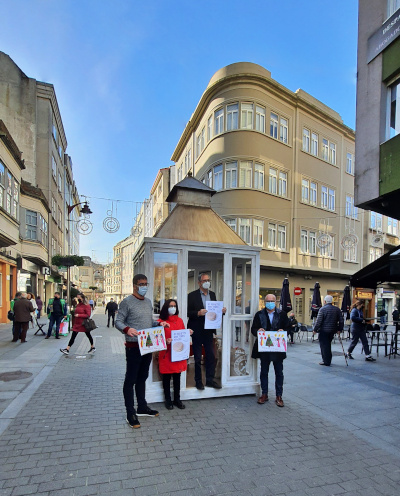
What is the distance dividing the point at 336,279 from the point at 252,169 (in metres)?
11.4

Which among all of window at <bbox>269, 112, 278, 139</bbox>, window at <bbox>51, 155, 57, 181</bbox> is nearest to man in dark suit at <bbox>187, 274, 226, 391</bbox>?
window at <bbox>269, 112, 278, 139</bbox>

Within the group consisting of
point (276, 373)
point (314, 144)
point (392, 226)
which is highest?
point (314, 144)

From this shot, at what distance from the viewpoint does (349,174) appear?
2577cm

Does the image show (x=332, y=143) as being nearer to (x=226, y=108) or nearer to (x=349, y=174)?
(x=349, y=174)

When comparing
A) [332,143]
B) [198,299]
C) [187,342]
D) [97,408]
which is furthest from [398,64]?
[332,143]

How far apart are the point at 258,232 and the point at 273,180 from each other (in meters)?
3.72

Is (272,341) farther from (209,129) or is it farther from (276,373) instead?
(209,129)

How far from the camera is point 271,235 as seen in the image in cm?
1994

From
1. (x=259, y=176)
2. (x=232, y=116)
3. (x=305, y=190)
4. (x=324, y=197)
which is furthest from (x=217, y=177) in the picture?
(x=324, y=197)

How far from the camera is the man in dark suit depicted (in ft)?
17.5

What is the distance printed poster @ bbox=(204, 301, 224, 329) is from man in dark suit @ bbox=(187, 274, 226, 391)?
91 mm

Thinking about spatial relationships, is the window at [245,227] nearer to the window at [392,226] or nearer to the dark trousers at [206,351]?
the dark trousers at [206,351]

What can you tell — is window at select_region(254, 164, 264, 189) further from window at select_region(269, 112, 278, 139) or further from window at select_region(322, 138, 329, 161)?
window at select_region(322, 138, 329, 161)

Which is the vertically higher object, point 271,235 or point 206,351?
point 271,235
